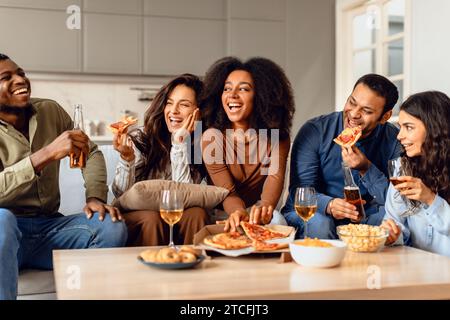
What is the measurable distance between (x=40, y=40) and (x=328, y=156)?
3.27 m

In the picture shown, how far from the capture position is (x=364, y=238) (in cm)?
189

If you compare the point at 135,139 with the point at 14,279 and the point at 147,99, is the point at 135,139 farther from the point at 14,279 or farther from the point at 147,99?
the point at 147,99

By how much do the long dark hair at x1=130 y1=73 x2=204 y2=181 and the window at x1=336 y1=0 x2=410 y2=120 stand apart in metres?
2.89

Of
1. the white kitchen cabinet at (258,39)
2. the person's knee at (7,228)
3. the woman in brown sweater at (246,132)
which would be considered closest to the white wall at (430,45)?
the white kitchen cabinet at (258,39)

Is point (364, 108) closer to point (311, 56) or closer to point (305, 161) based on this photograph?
point (305, 161)

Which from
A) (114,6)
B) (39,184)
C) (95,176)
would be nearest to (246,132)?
(95,176)

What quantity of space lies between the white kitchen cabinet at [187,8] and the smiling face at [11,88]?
3.06 meters

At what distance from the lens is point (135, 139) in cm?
271

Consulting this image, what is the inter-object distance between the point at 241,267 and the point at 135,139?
1226 millimetres

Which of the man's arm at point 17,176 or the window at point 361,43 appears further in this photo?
the window at point 361,43

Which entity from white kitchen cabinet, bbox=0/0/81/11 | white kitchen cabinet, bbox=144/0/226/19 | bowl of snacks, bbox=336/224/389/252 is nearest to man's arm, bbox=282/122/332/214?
bowl of snacks, bbox=336/224/389/252

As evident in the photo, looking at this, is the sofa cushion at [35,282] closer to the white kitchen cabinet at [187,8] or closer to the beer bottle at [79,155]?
the beer bottle at [79,155]

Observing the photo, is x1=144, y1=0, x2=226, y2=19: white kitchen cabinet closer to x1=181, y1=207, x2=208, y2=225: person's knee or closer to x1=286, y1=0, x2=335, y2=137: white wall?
x1=286, y1=0, x2=335, y2=137: white wall

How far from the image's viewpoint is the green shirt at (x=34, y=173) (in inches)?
85.2
